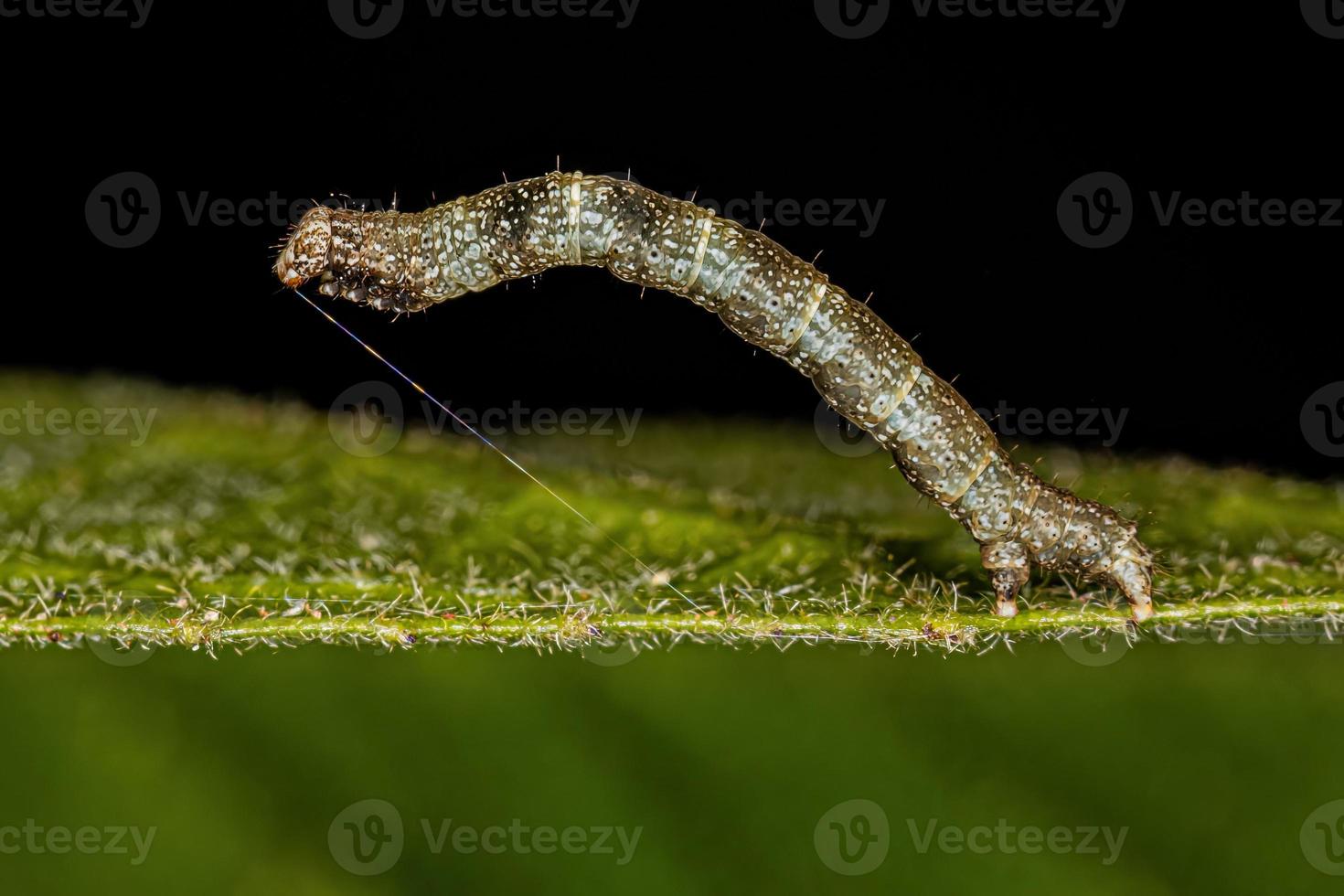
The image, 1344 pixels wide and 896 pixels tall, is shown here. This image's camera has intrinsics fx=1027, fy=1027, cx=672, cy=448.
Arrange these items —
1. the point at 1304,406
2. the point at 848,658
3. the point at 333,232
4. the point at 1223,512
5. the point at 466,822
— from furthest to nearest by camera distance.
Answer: the point at 1304,406 < the point at 333,232 < the point at 1223,512 < the point at 848,658 < the point at 466,822

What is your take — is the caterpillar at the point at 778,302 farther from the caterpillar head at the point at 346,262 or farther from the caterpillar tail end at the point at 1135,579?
the caterpillar tail end at the point at 1135,579

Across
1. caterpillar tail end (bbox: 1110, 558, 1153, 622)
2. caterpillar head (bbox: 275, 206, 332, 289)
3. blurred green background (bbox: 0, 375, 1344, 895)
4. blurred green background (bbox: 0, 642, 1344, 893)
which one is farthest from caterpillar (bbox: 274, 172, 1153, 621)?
blurred green background (bbox: 0, 642, 1344, 893)

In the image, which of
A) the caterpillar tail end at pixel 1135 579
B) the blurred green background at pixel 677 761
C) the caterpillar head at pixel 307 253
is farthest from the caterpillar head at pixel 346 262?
the caterpillar tail end at pixel 1135 579

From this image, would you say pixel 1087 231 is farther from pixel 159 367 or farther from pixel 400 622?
pixel 159 367

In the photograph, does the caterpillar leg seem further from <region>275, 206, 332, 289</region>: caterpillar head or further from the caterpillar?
<region>275, 206, 332, 289</region>: caterpillar head

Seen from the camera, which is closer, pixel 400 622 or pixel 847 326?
pixel 400 622

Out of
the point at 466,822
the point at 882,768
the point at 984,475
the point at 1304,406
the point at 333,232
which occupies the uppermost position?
the point at 1304,406

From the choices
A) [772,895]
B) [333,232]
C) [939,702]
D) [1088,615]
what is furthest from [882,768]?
[333,232]

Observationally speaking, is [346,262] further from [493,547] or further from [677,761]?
[677,761]
